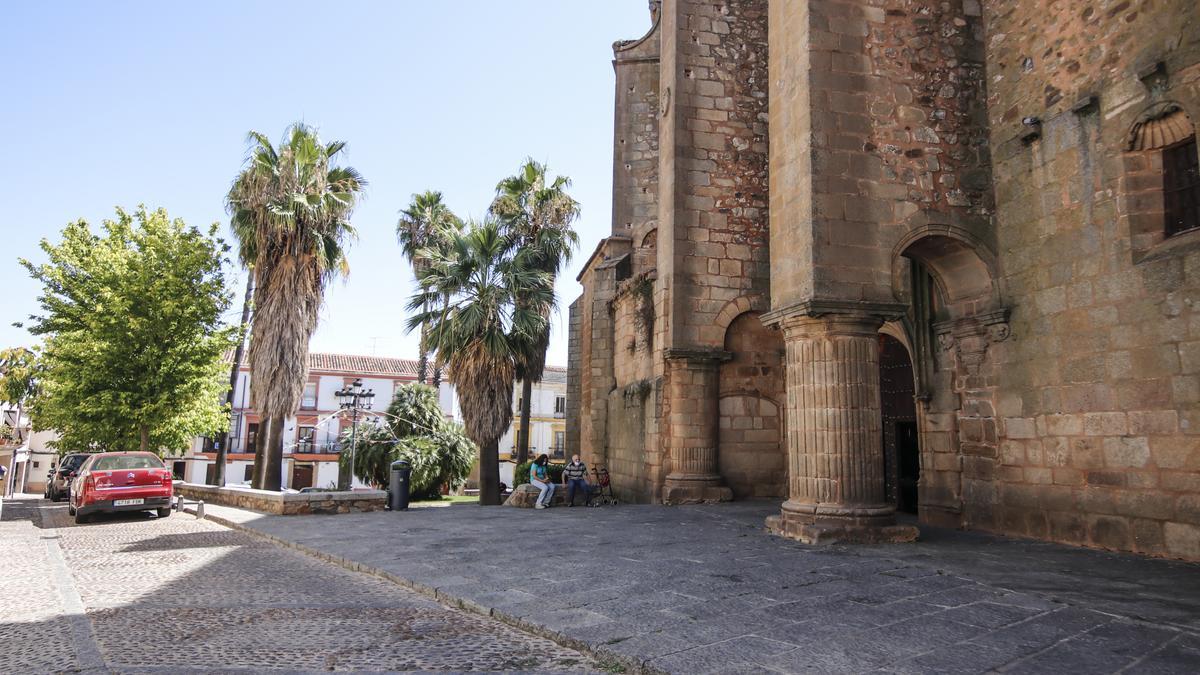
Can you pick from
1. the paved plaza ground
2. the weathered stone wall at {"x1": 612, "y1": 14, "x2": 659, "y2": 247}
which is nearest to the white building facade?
the weathered stone wall at {"x1": 612, "y1": 14, "x2": 659, "y2": 247}

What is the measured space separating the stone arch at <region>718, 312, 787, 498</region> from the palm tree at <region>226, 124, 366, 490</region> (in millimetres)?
11522

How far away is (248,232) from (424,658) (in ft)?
56.8

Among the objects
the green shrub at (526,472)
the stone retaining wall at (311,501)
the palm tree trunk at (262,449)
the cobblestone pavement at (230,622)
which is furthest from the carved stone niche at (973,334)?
the palm tree trunk at (262,449)

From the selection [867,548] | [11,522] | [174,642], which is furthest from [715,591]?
[11,522]

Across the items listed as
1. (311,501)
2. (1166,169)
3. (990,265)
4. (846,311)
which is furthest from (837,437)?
(311,501)

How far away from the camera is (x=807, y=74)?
864 cm

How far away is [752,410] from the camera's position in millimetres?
13000

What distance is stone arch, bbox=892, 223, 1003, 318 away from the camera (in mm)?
8766

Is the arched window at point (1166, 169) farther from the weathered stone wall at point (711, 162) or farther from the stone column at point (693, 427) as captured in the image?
the stone column at point (693, 427)

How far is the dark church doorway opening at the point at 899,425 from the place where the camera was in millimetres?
11258

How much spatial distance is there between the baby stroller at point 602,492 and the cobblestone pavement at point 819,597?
16.8 feet

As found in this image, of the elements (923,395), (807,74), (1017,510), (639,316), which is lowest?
(1017,510)

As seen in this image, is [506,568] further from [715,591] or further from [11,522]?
[11,522]

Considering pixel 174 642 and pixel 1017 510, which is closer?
pixel 174 642
